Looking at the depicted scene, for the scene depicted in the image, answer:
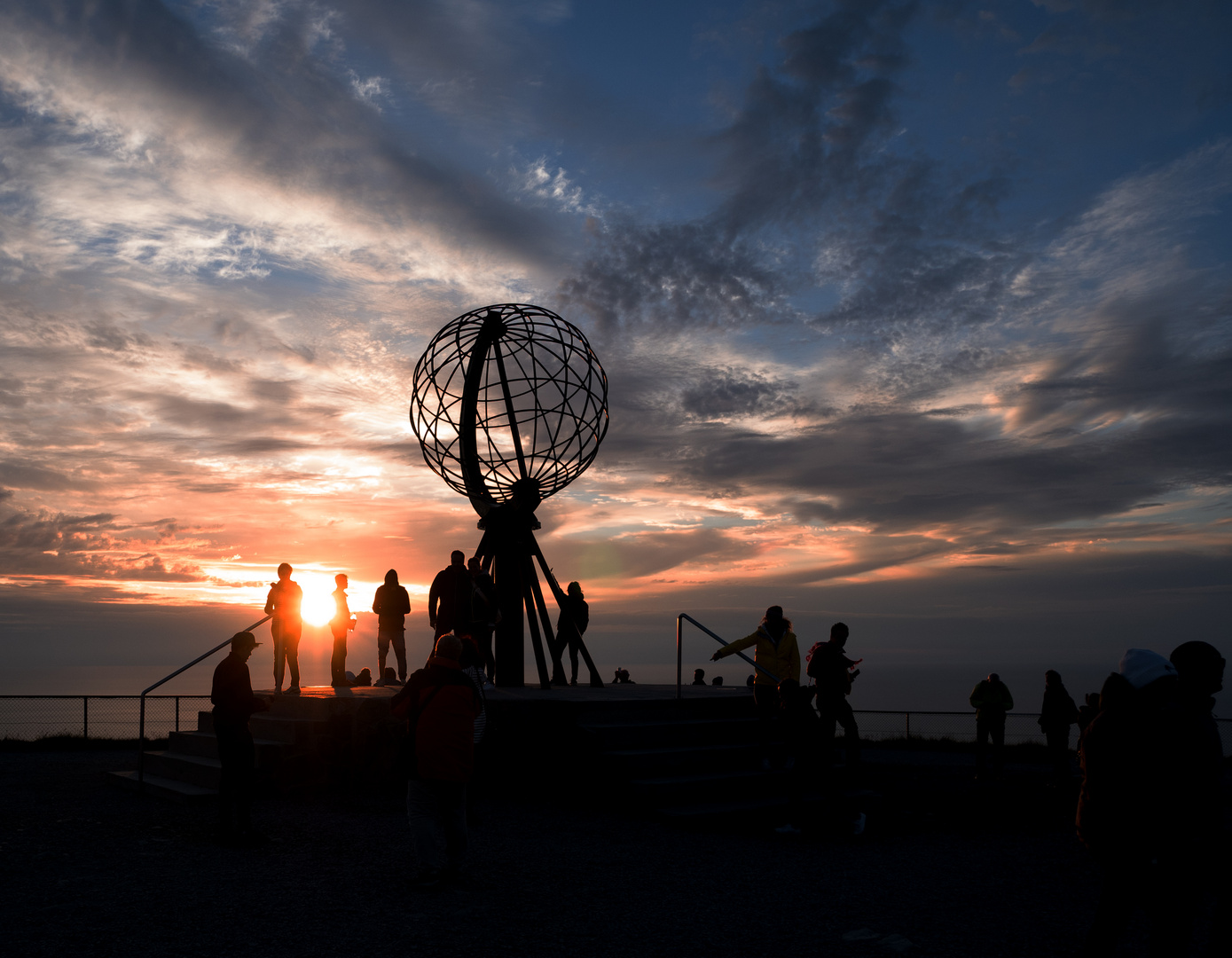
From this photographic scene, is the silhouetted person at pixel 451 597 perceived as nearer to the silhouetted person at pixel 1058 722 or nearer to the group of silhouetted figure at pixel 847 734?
the group of silhouetted figure at pixel 847 734

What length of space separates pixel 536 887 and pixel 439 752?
142 cm

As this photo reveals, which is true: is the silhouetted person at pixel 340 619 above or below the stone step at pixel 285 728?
above

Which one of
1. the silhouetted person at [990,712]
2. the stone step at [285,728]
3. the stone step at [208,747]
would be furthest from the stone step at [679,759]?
the silhouetted person at [990,712]

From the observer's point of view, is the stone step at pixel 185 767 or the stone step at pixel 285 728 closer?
the stone step at pixel 185 767

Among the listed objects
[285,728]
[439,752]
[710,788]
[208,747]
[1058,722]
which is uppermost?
[439,752]

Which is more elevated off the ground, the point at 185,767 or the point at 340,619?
the point at 340,619

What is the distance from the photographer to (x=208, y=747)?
38.7ft

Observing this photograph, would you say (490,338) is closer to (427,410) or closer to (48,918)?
(427,410)

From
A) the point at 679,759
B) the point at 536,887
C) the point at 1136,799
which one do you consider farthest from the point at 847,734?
the point at 1136,799

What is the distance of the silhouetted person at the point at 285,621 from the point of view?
12.7 metres

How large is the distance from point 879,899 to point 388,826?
521 cm

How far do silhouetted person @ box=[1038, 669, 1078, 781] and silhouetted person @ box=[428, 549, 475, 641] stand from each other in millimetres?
8743

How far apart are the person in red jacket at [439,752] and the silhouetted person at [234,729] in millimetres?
2122

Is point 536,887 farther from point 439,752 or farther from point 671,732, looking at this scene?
point 671,732
